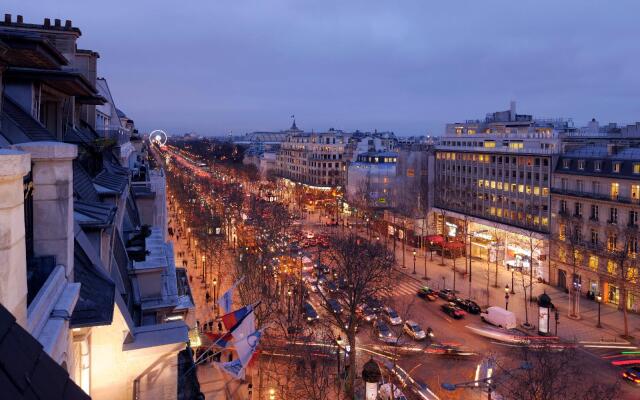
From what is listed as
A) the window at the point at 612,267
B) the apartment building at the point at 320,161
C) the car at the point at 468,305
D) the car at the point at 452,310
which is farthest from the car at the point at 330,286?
the apartment building at the point at 320,161

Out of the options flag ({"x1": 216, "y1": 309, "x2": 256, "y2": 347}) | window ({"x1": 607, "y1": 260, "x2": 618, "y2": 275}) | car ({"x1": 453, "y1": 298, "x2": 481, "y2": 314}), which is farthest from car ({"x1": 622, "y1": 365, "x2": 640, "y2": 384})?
flag ({"x1": 216, "y1": 309, "x2": 256, "y2": 347})

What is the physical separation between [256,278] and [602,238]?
91.1 ft

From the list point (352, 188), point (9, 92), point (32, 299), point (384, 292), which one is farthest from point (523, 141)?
point (32, 299)

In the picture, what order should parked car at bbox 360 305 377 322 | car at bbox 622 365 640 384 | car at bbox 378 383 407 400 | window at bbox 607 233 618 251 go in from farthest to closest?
window at bbox 607 233 618 251 < parked car at bbox 360 305 377 322 < car at bbox 622 365 640 384 < car at bbox 378 383 407 400

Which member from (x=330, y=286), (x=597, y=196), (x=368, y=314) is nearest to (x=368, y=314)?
(x=368, y=314)

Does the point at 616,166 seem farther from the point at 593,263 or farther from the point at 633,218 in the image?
the point at 593,263

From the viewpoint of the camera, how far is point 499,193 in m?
53.3

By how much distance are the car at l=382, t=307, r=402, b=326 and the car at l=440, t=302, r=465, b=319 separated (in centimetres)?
448

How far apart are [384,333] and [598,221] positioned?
22102mm

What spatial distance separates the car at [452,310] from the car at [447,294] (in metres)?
1.17

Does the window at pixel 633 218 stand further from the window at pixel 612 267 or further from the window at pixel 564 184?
the window at pixel 564 184

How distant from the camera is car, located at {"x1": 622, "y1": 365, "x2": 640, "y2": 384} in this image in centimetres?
2491

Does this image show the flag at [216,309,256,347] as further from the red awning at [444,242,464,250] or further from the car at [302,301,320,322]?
the red awning at [444,242,464,250]

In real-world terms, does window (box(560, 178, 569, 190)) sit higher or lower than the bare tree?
higher
